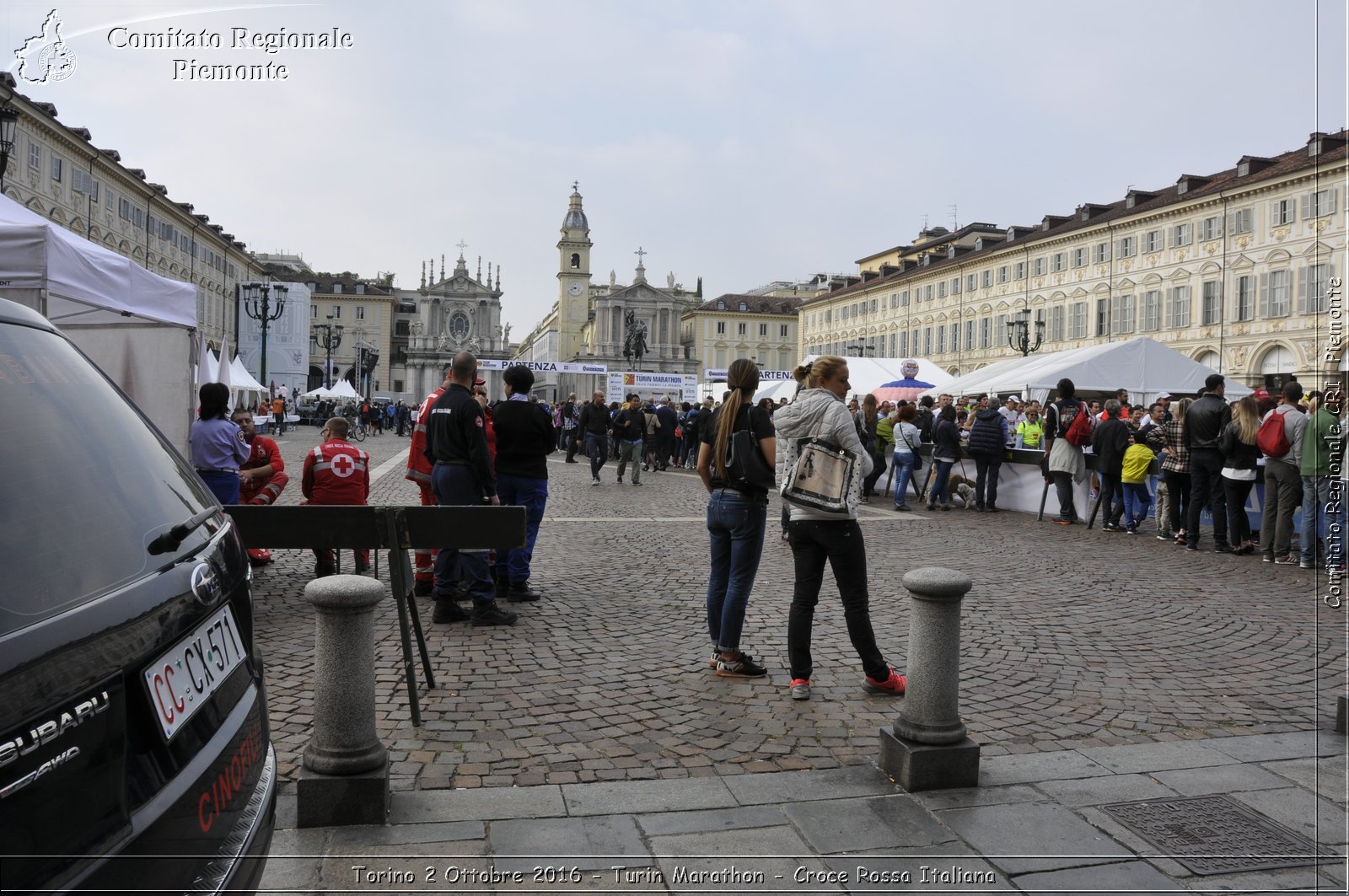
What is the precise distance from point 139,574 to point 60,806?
1.72ft

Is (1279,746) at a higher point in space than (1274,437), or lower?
lower

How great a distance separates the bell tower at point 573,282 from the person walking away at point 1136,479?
113562 mm

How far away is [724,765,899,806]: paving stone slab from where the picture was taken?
3.61 m

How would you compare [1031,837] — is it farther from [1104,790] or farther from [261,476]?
[261,476]

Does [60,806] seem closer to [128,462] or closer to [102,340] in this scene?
[128,462]

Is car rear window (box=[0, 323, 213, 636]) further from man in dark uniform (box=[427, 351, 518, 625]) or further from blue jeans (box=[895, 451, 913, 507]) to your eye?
blue jeans (box=[895, 451, 913, 507])

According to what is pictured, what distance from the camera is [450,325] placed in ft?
356

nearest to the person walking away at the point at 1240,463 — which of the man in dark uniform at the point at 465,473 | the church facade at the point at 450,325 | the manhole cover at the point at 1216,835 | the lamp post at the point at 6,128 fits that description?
the manhole cover at the point at 1216,835

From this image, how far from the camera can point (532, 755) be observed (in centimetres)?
405

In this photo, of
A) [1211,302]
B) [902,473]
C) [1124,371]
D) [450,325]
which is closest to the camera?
[902,473]

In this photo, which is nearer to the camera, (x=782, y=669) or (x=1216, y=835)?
(x=1216, y=835)

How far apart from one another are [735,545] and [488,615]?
84.8 inches

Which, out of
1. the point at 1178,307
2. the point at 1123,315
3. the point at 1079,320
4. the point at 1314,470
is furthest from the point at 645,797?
the point at 1079,320

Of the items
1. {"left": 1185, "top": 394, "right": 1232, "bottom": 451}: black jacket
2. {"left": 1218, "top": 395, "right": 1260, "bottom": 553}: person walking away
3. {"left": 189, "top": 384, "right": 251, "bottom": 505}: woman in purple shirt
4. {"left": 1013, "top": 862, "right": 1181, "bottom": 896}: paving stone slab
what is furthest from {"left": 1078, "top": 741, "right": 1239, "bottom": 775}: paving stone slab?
{"left": 1185, "top": 394, "right": 1232, "bottom": 451}: black jacket
